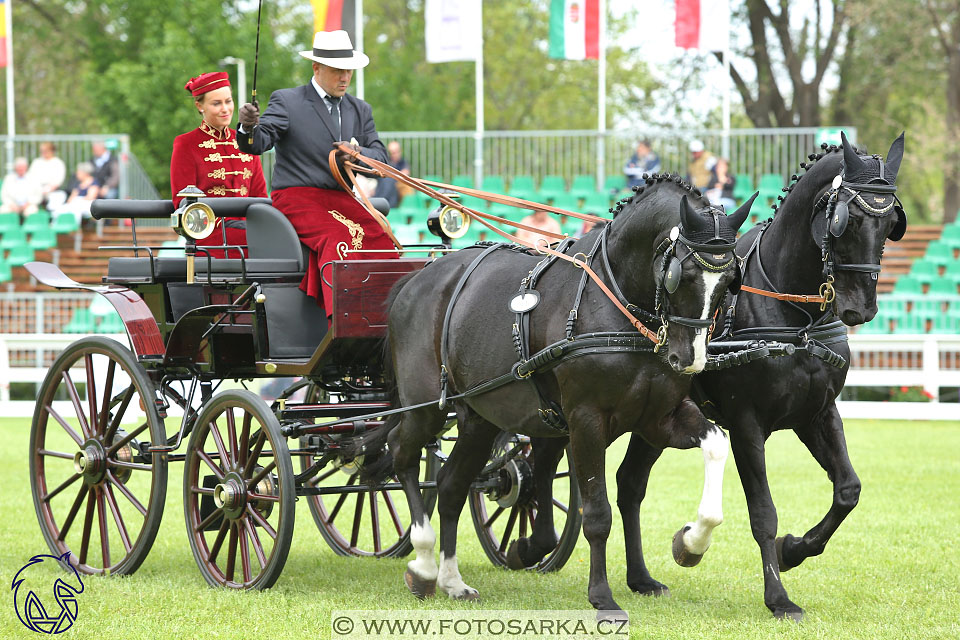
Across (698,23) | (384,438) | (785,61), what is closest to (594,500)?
(384,438)

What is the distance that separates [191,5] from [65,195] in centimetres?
1320

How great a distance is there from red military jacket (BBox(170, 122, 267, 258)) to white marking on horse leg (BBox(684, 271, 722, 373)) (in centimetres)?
342

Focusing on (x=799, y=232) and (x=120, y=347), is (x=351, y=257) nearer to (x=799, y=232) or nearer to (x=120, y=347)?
(x=120, y=347)

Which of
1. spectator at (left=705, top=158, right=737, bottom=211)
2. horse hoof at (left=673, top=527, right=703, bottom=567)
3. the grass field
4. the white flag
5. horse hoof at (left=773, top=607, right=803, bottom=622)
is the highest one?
the white flag

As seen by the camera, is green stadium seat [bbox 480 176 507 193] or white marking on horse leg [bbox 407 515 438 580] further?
green stadium seat [bbox 480 176 507 193]

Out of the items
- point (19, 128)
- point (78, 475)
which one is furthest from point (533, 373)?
point (19, 128)

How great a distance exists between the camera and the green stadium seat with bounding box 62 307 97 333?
1680 centimetres

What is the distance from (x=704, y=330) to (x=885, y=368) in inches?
429

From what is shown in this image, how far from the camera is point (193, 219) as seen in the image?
6270 mm

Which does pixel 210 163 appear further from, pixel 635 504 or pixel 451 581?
pixel 635 504

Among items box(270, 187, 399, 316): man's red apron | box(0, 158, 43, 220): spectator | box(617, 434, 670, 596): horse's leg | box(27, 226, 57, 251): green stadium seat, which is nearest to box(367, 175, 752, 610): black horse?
box(270, 187, 399, 316): man's red apron

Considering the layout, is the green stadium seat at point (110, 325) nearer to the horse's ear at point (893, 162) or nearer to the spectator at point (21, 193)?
the spectator at point (21, 193)

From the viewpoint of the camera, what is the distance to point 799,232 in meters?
5.68

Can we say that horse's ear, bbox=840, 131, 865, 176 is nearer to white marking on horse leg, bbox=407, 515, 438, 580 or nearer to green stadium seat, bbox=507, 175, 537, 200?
white marking on horse leg, bbox=407, 515, 438, 580
